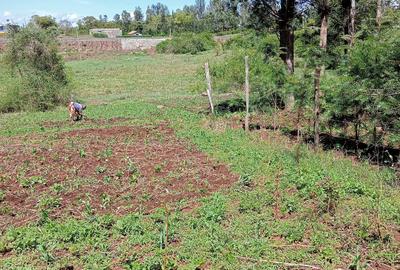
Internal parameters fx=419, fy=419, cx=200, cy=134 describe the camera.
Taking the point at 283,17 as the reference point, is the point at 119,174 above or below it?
below

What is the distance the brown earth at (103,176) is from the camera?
6145 millimetres

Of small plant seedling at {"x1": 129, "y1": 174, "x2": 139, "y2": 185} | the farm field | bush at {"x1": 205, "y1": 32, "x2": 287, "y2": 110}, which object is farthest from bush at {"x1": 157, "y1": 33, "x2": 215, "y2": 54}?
small plant seedling at {"x1": 129, "y1": 174, "x2": 139, "y2": 185}

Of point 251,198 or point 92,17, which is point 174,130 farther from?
point 92,17

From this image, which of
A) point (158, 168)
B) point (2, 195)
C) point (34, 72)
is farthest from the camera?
point (34, 72)

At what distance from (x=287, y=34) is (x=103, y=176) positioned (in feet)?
28.5

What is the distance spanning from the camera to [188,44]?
5122cm

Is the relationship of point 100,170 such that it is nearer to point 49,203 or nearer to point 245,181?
point 49,203

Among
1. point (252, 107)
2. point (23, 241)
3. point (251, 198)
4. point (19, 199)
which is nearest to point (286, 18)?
point (252, 107)

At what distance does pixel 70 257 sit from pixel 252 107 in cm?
911

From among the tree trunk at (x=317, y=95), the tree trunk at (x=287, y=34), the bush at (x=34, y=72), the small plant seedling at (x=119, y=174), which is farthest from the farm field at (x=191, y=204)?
the bush at (x=34, y=72)

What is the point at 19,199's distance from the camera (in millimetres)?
6500

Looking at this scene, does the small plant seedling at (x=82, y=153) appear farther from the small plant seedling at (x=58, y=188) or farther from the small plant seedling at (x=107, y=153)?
the small plant seedling at (x=58, y=188)

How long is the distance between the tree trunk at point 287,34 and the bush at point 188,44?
36951mm

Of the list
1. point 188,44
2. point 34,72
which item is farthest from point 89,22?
point 34,72
